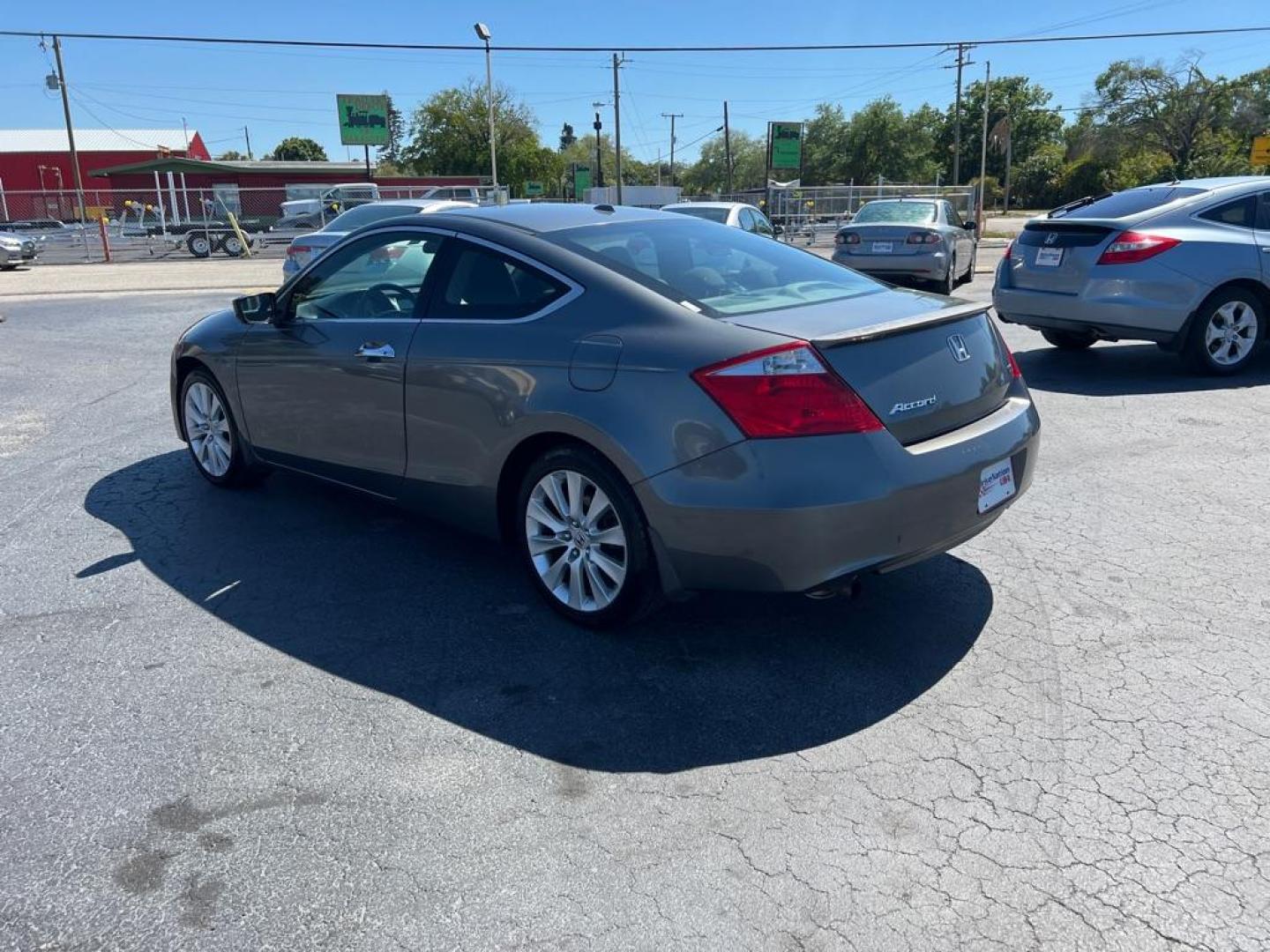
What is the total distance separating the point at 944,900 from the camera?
2416 mm

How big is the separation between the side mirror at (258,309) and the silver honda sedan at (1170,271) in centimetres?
631

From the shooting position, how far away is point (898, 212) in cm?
1548

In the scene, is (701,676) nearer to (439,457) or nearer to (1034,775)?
(1034,775)

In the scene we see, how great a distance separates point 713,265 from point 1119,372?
237 inches

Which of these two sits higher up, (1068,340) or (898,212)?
(898,212)

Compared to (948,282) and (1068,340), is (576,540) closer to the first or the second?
(1068,340)

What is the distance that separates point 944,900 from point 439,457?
2.64 m

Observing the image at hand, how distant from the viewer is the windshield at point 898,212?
49.3 feet

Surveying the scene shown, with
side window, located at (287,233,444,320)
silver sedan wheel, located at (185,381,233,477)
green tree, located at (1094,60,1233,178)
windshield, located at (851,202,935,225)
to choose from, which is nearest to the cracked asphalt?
silver sedan wheel, located at (185,381,233,477)

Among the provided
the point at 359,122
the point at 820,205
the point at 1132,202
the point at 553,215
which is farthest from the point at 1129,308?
the point at 359,122

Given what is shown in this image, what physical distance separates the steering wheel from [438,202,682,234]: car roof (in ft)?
1.34

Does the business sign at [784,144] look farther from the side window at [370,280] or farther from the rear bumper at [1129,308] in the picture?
the side window at [370,280]

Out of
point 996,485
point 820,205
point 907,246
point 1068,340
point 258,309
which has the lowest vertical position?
point 1068,340

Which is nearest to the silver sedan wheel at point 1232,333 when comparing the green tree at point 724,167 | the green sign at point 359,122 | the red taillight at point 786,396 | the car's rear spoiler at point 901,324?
the car's rear spoiler at point 901,324
